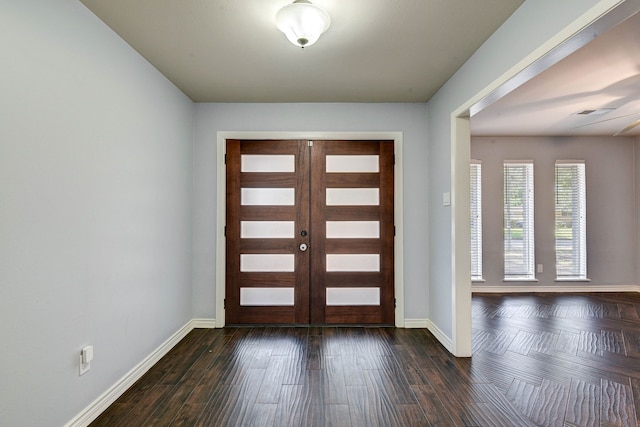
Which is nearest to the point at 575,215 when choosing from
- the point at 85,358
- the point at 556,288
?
the point at 556,288

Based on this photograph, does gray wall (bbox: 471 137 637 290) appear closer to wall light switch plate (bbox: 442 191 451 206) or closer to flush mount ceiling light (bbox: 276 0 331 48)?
wall light switch plate (bbox: 442 191 451 206)

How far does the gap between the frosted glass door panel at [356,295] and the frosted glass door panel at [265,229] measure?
0.86m

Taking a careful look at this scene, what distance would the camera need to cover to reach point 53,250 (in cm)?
176

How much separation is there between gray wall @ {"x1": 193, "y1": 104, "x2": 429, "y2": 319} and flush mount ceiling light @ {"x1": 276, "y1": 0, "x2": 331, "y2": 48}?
1682mm

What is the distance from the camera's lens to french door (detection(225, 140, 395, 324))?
3.78m

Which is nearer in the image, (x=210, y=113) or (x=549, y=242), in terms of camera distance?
(x=210, y=113)

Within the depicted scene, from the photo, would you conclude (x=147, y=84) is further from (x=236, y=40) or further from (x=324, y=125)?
(x=324, y=125)

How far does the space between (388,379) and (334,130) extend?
103 inches

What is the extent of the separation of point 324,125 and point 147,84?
1.84 metres

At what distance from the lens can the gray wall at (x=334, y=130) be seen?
377 cm

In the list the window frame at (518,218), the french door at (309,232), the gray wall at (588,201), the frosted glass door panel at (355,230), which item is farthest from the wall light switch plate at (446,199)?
the window frame at (518,218)

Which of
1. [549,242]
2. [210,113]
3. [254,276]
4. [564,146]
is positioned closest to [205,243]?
[254,276]

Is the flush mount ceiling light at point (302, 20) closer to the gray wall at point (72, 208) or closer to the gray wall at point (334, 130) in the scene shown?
the gray wall at point (72, 208)

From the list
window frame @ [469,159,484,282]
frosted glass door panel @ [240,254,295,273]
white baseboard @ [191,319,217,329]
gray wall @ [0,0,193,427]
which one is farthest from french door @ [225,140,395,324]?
window frame @ [469,159,484,282]
